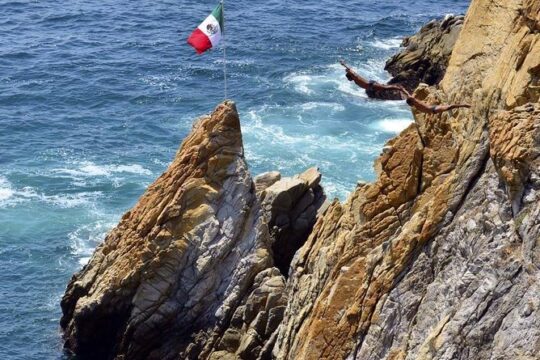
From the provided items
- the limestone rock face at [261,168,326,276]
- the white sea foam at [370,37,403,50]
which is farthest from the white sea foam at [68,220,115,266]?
the white sea foam at [370,37,403,50]

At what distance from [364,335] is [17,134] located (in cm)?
5125

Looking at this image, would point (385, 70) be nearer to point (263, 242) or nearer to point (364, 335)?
point (263, 242)

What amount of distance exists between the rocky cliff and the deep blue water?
811 centimetres

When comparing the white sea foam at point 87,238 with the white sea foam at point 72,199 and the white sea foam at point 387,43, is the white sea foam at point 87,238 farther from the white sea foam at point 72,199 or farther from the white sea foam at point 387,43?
the white sea foam at point 387,43

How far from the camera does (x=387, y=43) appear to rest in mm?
107250

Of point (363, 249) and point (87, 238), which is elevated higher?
point (363, 249)

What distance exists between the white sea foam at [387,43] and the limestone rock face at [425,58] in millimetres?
8745

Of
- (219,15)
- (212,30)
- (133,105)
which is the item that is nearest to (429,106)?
(212,30)

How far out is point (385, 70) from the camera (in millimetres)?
96938

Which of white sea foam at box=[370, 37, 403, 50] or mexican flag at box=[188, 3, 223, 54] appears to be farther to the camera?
white sea foam at box=[370, 37, 403, 50]

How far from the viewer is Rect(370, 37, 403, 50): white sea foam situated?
106 metres

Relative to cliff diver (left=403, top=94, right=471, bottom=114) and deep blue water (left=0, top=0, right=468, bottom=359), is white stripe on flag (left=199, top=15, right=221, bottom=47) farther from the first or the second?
deep blue water (left=0, top=0, right=468, bottom=359)

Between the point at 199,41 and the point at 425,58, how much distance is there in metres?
44.7

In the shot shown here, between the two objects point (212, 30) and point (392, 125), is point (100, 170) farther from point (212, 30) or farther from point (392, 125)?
point (212, 30)
